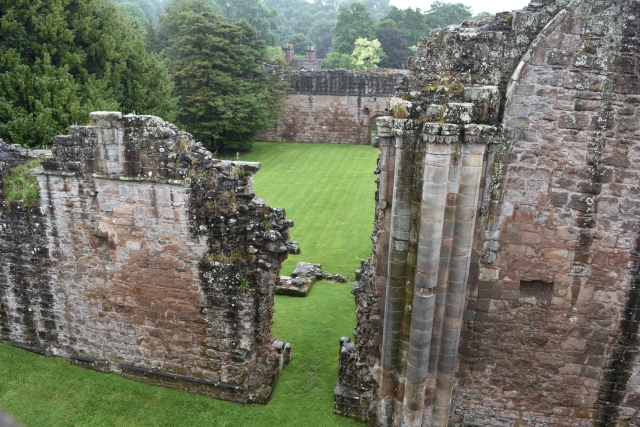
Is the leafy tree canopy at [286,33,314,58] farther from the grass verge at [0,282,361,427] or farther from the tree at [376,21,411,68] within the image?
the grass verge at [0,282,361,427]

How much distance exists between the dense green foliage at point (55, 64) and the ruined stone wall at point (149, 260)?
7127mm

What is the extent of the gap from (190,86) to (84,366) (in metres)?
18.1

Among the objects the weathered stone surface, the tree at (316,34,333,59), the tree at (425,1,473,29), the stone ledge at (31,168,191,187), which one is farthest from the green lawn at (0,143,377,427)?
the tree at (316,34,333,59)

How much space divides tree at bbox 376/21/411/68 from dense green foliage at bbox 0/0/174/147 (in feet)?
121

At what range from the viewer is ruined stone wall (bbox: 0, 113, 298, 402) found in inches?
273

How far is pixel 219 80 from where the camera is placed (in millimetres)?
23969

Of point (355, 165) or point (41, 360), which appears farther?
point (355, 165)

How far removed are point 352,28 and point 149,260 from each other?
161 feet

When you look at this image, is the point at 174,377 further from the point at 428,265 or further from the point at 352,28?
the point at 352,28

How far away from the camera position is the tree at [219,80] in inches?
933

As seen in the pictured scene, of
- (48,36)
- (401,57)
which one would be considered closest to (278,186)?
(48,36)

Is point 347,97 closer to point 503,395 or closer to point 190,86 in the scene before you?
point 190,86

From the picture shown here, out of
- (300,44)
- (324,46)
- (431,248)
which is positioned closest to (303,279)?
(431,248)

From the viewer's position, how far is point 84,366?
831cm
